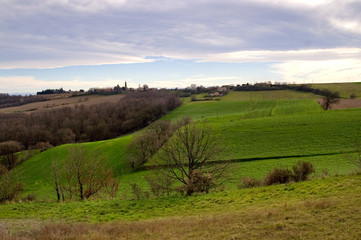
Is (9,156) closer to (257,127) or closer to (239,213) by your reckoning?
(257,127)

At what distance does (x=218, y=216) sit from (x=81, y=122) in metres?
109

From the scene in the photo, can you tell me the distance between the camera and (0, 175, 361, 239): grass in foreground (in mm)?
10633

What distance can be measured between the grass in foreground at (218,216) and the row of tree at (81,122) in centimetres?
7469

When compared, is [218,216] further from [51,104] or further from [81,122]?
[51,104]

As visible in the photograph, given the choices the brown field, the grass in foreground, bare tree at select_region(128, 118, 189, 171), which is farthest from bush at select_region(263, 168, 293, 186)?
the brown field

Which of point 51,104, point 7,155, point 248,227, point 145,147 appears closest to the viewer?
point 248,227

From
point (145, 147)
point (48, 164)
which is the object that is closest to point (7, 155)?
point (48, 164)

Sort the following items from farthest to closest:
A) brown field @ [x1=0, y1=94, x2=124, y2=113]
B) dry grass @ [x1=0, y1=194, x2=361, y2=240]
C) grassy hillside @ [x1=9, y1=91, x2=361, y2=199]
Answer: brown field @ [x1=0, y1=94, x2=124, y2=113] → grassy hillside @ [x1=9, y1=91, x2=361, y2=199] → dry grass @ [x1=0, y1=194, x2=361, y2=240]

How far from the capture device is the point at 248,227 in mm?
11172

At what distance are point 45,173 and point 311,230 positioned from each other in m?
56.1

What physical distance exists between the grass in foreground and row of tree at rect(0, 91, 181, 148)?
74689 mm

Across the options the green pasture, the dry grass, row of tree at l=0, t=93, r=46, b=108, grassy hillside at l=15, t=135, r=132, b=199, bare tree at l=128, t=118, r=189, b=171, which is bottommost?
grassy hillside at l=15, t=135, r=132, b=199

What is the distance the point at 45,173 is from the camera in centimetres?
5428

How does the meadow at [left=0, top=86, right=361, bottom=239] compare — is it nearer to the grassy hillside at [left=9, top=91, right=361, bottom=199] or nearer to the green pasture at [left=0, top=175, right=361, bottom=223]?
the green pasture at [left=0, top=175, right=361, bottom=223]
